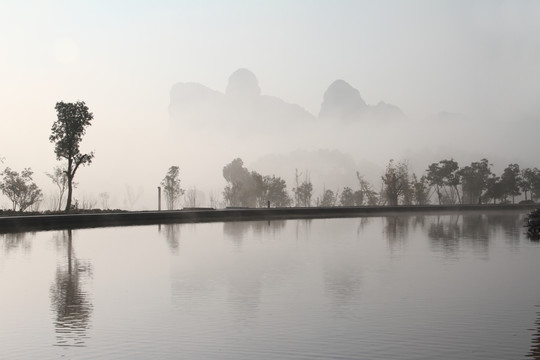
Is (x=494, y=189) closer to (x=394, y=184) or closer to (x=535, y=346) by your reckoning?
(x=394, y=184)

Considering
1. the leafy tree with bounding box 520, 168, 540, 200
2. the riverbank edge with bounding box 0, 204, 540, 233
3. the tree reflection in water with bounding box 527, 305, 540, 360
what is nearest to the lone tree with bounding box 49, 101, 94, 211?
the riverbank edge with bounding box 0, 204, 540, 233

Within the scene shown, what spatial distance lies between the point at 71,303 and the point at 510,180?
248 ft

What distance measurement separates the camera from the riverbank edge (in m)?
33.5

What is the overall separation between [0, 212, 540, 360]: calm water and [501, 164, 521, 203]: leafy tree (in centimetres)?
6230

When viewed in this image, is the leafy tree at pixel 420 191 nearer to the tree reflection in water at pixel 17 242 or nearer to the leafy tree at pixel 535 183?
the leafy tree at pixel 535 183

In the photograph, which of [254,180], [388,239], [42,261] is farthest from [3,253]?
[254,180]

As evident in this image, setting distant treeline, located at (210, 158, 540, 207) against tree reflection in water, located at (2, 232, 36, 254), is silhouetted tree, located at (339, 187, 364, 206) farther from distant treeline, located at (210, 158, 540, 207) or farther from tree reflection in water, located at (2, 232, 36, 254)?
tree reflection in water, located at (2, 232, 36, 254)

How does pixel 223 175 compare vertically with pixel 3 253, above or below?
above

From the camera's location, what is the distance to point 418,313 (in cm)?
953

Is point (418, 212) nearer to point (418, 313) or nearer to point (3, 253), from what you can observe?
point (3, 253)

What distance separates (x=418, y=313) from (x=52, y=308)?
5.20 m

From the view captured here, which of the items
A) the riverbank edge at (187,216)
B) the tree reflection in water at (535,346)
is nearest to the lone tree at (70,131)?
the riverbank edge at (187,216)

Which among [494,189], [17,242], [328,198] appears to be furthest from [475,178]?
[17,242]

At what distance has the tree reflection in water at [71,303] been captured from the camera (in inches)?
328
